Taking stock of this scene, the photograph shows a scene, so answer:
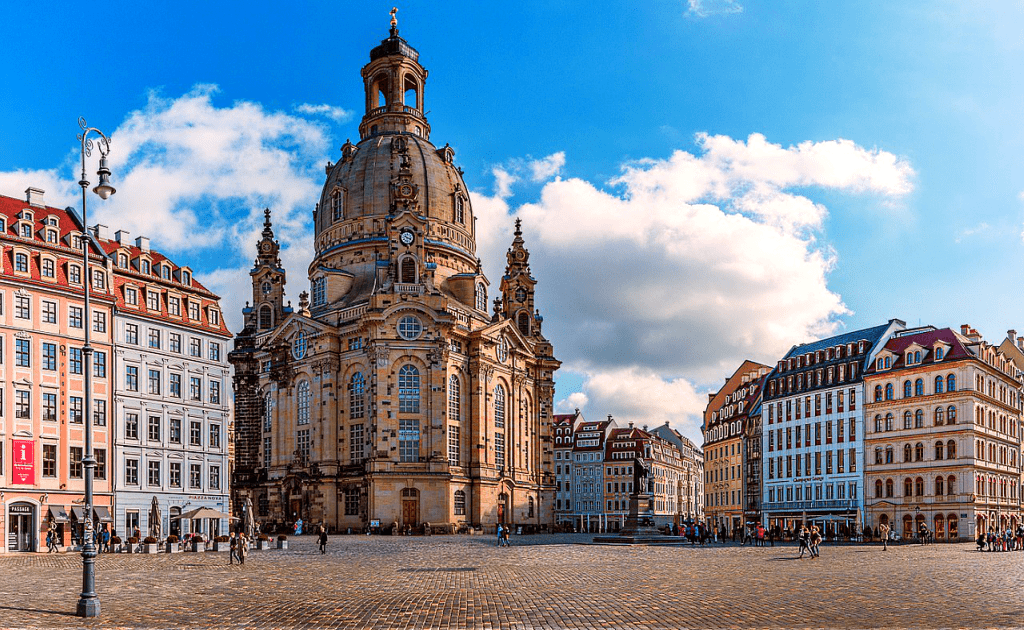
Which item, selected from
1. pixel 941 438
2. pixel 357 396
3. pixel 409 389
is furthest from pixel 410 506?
pixel 941 438

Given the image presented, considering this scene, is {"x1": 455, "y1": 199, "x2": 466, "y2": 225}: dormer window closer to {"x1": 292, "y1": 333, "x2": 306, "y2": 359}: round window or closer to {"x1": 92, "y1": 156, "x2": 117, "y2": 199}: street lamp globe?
{"x1": 292, "y1": 333, "x2": 306, "y2": 359}: round window

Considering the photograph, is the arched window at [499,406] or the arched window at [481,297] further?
the arched window at [481,297]

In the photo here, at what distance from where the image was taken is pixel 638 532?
6800 cm

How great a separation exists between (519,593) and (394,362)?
69.2m

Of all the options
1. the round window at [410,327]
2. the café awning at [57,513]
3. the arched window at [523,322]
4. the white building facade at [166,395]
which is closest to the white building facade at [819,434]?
the arched window at [523,322]

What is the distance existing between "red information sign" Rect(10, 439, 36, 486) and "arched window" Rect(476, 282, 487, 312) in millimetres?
58717

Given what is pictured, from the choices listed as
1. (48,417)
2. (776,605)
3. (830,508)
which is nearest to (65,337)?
(48,417)

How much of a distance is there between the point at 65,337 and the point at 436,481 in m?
42.0

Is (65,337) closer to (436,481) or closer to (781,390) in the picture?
(436,481)

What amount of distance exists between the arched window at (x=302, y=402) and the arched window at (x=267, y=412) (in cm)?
469

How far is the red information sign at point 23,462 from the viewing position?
57.3 metres

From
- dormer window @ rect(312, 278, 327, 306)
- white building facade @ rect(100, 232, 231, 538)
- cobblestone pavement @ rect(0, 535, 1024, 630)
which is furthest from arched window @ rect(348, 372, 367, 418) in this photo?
cobblestone pavement @ rect(0, 535, 1024, 630)

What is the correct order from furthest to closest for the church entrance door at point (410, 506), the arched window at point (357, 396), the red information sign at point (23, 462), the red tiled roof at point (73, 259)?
the arched window at point (357, 396) → the church entrance door at point (410, 506) → the red tiled roof at point (73, 259) → the red information sign at point (23, 462)

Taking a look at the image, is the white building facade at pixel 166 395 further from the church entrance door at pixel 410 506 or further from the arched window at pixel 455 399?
the arched window at pixel 455 399
